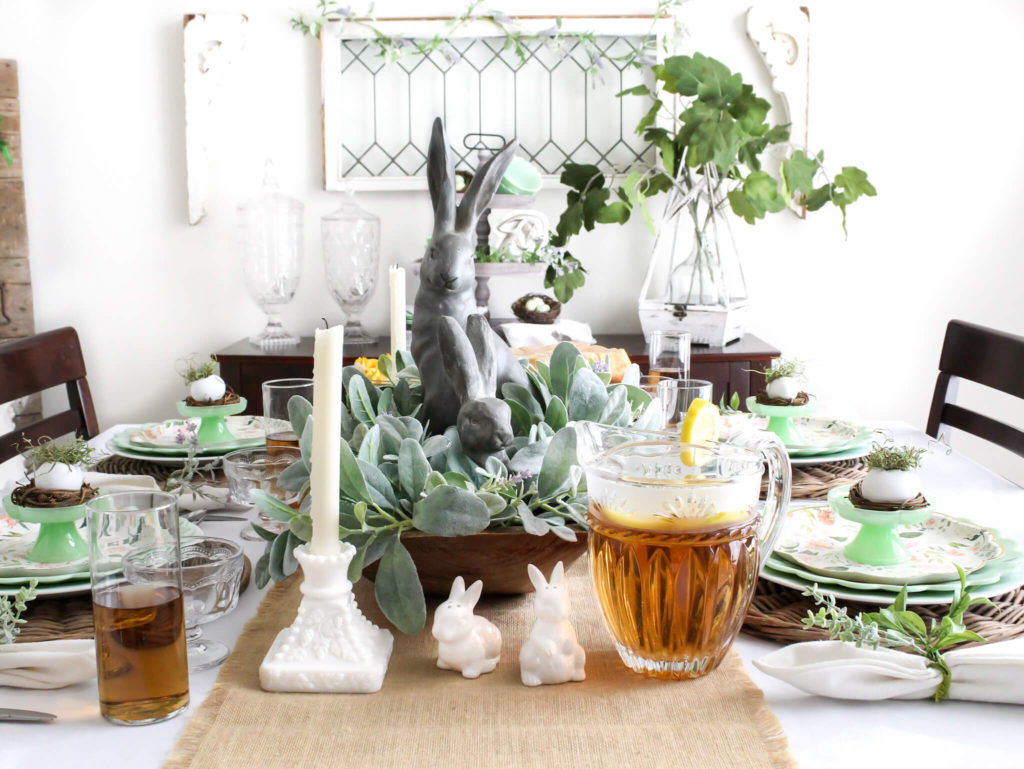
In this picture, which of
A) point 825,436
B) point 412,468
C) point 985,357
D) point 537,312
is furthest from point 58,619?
point 537,312

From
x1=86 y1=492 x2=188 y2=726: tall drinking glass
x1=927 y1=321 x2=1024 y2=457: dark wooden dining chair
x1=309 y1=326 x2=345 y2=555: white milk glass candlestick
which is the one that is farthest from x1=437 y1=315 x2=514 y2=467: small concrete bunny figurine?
x1=927 y1=321 x2=1024 y2=457: dark wooden dining chair

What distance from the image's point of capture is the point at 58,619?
86 centimetres

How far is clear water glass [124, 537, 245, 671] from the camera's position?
2.60 feet

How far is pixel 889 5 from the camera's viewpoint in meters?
2.80

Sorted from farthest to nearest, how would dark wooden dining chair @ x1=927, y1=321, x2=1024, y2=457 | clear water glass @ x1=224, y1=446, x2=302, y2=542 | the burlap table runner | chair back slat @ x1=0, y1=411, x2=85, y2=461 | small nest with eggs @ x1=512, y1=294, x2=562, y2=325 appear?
small nest with eggs @ x1=512, y1=294, x2=562, y2=325 → chair back slat @ x1=0, y1=411, x2=85, y2=461 → dark wooden dining chair @ x1=927, y1=321, x2=1024, y2=457 → clear water glass @ x1=224, y1=446, x2=302, y2=542 → the burlap table runner

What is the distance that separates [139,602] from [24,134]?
258 centimetres

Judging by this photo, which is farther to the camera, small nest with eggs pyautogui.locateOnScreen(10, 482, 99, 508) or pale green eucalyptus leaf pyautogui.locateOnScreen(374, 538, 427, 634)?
small nest with eggs pyautogui.locateOnScreen(10, 482, 99, 508)

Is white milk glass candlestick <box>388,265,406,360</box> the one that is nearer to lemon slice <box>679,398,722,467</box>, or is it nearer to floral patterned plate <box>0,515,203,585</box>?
floral patterned plate <box>0,515,203,585</box>

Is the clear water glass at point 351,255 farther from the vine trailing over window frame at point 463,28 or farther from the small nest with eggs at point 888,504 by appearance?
the small nest with eggs at point 888,504

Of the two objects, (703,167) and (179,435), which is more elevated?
(703,167)

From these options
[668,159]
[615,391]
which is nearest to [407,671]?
[615,391]

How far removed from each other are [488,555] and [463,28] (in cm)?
224

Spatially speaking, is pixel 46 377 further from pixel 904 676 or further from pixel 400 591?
pixel 904 676

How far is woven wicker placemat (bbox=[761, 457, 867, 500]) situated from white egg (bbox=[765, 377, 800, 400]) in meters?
0.09
